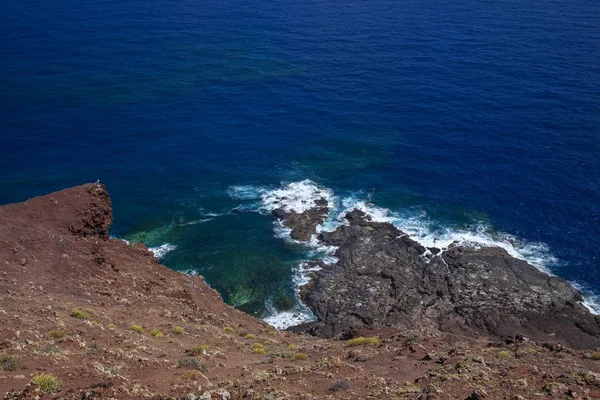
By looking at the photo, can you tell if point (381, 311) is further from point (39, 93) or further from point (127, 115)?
point (39, 93)

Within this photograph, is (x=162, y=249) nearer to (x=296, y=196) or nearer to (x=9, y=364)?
(x=296, y=196)

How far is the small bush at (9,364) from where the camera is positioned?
1199 inches

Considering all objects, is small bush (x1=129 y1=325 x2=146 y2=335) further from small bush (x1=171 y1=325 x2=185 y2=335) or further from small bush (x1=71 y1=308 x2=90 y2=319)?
small bush (x1=71 y1=308 x2=90 y2=319)

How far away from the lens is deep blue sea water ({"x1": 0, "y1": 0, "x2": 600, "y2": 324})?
3356 inches

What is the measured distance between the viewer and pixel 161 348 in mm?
39906

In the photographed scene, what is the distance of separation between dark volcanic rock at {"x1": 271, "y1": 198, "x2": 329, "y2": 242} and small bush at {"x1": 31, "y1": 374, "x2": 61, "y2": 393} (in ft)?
184

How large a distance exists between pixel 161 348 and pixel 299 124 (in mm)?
77789

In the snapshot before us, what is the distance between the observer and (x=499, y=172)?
9738 cm

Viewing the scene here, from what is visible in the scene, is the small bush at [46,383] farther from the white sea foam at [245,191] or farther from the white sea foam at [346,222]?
the white sea foam at [245,191]

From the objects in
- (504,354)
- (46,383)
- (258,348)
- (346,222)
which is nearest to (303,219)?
(346,222)

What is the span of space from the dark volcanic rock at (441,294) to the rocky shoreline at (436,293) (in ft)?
0.39

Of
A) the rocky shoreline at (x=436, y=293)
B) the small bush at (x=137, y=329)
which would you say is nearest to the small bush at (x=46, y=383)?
the small bush at (x=137, y=329)

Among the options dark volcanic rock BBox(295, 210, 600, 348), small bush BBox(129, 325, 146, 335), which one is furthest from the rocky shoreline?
small bush BBox(129, 325, 146, 335)

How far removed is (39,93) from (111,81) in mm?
15357
